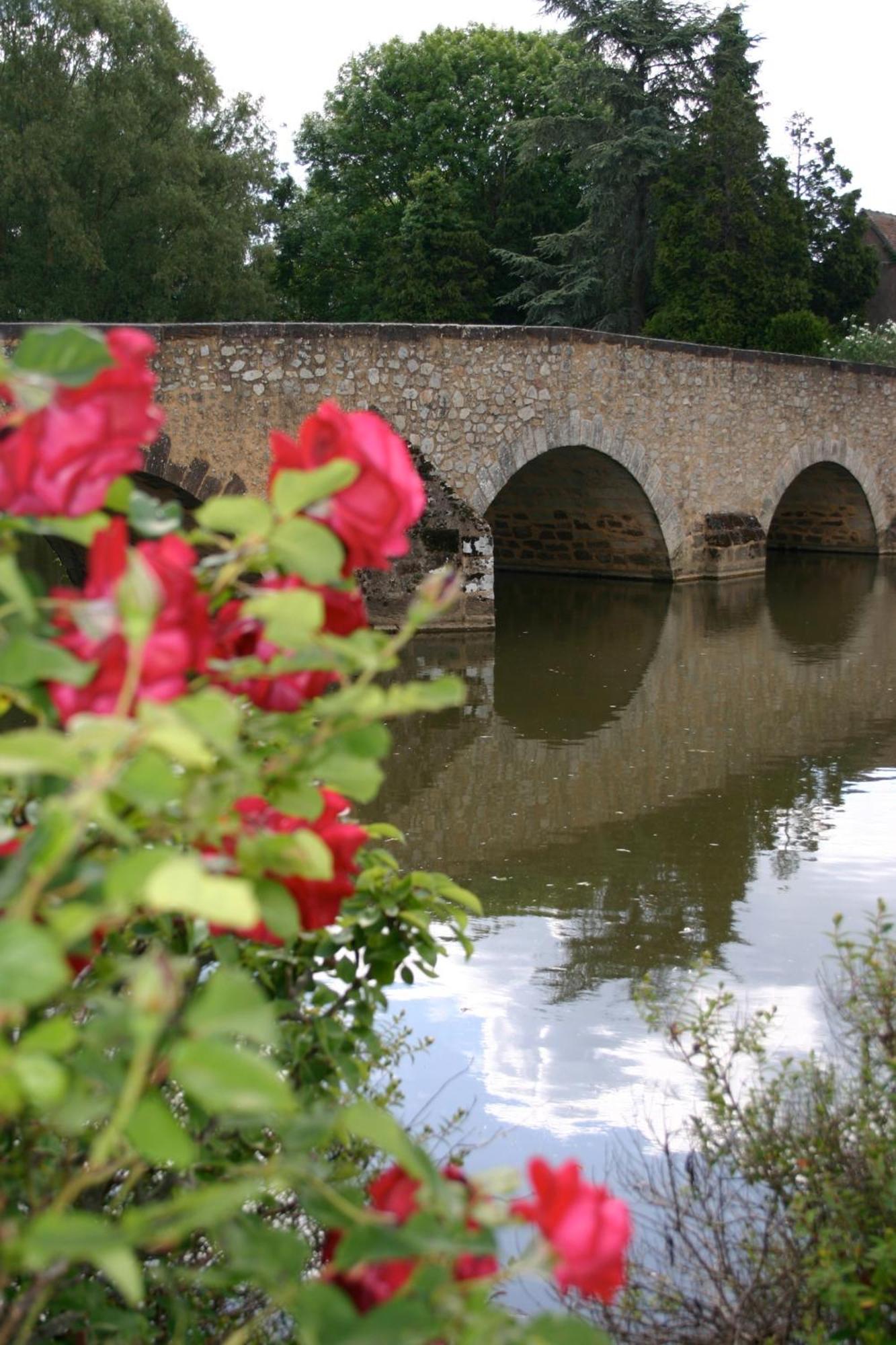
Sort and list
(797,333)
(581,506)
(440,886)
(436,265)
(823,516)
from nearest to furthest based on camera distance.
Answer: (440,886) < (581,506) < (823,516) < (797,333) < (436,265)

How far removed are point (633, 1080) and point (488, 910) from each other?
4.75ft

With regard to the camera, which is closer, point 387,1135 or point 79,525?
point 387,1135

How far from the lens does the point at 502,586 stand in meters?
15.6

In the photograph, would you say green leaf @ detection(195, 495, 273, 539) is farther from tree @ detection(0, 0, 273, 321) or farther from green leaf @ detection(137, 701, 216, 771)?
tree @ detection(0, 0, 273, 321)

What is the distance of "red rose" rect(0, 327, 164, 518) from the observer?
100cm

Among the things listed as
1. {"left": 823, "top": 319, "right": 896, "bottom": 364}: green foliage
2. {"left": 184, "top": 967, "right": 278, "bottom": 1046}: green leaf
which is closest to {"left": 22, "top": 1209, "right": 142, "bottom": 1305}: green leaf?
{"left": 184, "top": 967, "right": 278, "bottom": 1046}: green leaf

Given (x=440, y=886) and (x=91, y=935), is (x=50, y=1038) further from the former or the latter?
(x=440, y=886)

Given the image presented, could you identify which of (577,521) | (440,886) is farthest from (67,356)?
(577,521)

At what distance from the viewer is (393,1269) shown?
2.99 feet

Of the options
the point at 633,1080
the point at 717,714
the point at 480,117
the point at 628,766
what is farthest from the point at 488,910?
the point at 480,117

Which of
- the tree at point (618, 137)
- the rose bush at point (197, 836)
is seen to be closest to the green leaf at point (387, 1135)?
the rose bush at point (197, 836)

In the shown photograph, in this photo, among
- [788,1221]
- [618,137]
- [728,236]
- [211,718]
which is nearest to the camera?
[211,718]

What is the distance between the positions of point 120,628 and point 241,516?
0.14 m

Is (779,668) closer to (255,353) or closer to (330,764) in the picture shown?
(255,353)
